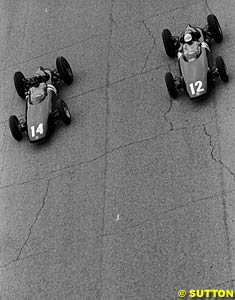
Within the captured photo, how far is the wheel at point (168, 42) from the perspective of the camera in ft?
40.6

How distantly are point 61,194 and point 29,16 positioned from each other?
5.73m

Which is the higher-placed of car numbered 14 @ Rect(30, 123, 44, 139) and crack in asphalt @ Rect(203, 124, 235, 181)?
car numbered 14 @ Rect(30, 123, 44, 139)

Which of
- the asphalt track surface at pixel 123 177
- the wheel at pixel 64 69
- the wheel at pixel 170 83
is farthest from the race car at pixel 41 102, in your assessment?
the wheel at pixel 170 83

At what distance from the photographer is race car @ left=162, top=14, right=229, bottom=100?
11.3 meters

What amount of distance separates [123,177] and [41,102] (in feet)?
7.50

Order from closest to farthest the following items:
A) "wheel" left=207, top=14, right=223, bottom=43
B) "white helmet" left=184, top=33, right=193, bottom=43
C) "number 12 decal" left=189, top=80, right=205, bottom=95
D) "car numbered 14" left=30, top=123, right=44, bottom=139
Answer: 1. "number 12 decal" left=189, top=80, right=205, bottom=95
2. "car numbered 14" left=30, top=123, right=44, bottom=139
3. "white helmet" left=184, top=33, right=193, bottom=43
4. "wheel" left=207, top=14, right=223, bottom=43

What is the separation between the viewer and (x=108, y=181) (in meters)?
11.1

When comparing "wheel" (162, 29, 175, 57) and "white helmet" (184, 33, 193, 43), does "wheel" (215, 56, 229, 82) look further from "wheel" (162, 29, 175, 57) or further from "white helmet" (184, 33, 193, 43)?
"wheel" (162, 29, 175, 57)

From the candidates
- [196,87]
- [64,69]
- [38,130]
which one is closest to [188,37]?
[196,87]

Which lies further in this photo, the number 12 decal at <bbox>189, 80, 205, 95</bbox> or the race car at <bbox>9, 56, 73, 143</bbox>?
the race car at <bbox>9, 56, 73, 143</bbox>

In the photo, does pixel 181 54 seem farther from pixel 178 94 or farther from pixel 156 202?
pixel 156 202

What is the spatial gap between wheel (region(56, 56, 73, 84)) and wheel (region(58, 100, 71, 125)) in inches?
35.1

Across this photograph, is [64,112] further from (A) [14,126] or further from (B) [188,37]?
(B) [188,37]

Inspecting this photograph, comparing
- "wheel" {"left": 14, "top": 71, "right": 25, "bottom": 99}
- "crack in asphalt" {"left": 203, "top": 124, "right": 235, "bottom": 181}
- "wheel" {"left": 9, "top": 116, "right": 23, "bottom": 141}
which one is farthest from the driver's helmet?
"wheel" {"left": 9, "top": 116, "right": 23, "bottom": 141}
